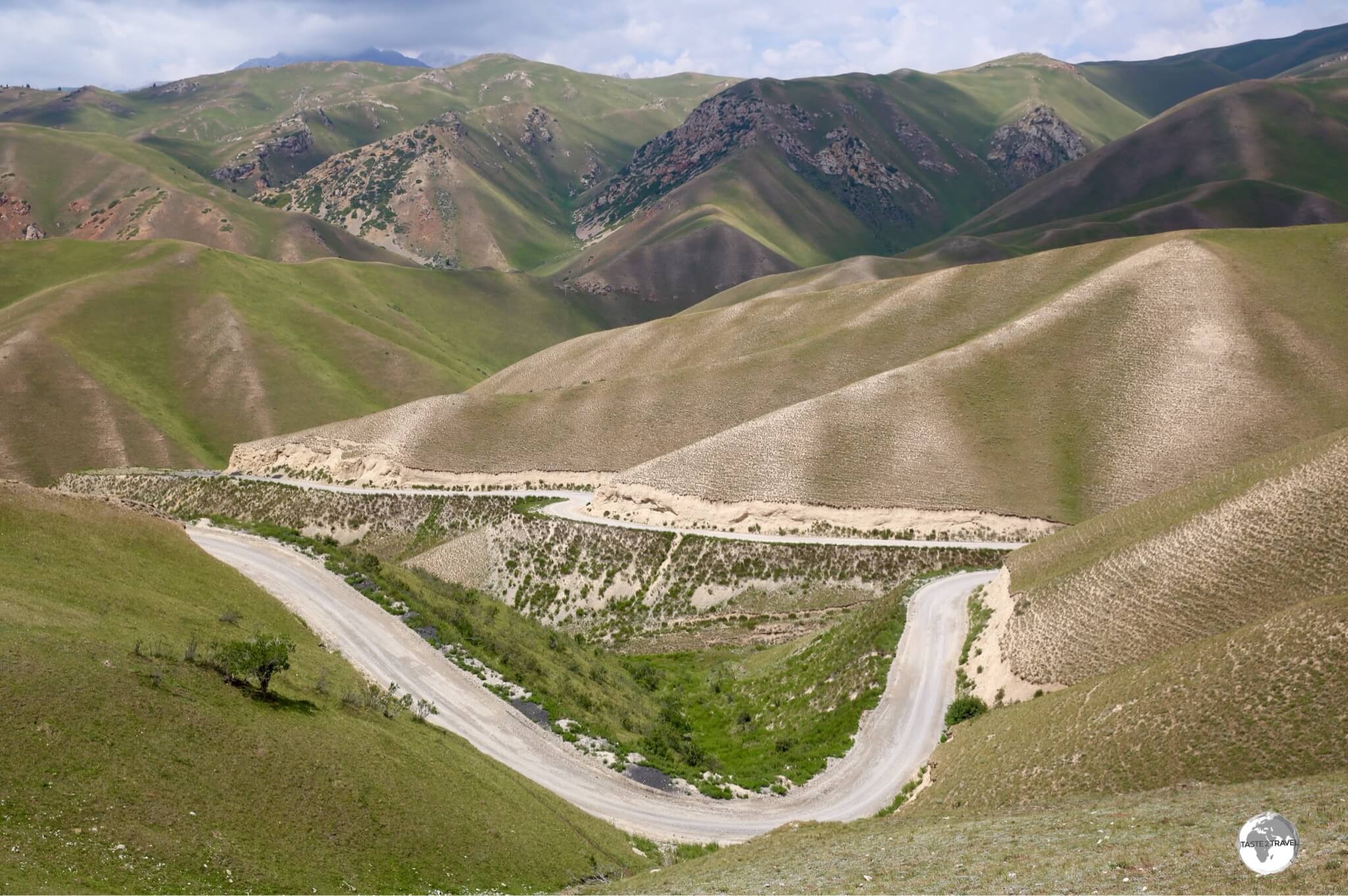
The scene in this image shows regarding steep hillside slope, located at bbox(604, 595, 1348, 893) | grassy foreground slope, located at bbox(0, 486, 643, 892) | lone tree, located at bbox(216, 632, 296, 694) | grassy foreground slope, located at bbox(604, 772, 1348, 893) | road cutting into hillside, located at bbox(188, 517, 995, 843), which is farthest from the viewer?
road cutting into hillside, located at bbox(188, 517, 995, 843)

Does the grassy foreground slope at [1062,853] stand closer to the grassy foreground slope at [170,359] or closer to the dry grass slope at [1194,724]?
the dry grass slope at [1194,724]

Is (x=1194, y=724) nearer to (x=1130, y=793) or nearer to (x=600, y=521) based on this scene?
(x=1130, y=793)

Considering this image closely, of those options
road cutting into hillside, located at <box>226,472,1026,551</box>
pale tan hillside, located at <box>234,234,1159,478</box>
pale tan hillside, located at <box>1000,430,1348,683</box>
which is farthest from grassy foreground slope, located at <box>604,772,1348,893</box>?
pale tan hillside, located at <box>234,234,1159,478</box>

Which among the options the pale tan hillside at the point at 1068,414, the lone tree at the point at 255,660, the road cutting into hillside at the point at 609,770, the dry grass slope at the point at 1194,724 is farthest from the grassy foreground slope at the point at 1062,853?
the pale tan hillside at the point at 1068,414

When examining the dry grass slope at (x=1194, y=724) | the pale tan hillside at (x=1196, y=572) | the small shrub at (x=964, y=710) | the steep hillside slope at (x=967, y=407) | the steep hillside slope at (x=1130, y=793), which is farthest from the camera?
the steep hillside slope at (x=967, y=407)

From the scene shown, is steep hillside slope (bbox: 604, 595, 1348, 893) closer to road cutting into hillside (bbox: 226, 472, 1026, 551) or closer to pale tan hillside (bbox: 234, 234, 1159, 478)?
road cutting into hillside (bbox: 226, 472, 1026, 551)
